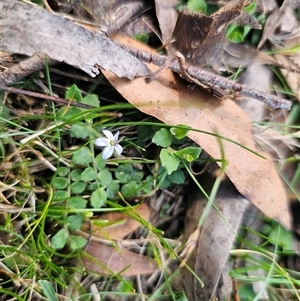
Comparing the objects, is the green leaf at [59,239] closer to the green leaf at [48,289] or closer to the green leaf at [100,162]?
the green leaf at [48,289]

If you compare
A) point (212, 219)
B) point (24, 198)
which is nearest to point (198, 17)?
point (212, 219)

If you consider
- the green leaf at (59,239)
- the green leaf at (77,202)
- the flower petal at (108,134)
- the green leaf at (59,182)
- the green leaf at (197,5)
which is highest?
the green leaf at (197,5)

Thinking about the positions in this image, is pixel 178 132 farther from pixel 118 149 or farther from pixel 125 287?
pixel 125 287

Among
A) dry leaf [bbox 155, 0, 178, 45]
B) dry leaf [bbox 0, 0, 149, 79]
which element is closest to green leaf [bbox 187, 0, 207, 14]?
dry leaf [bbox 155, 0, 178, 45]

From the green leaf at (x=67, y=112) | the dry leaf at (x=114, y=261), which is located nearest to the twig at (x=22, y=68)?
the green leaf at (x=67, y=112)

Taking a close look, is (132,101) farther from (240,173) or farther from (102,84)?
(240,173)

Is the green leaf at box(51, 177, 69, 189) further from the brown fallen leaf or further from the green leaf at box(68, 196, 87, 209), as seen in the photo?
the brown fallen leaf
